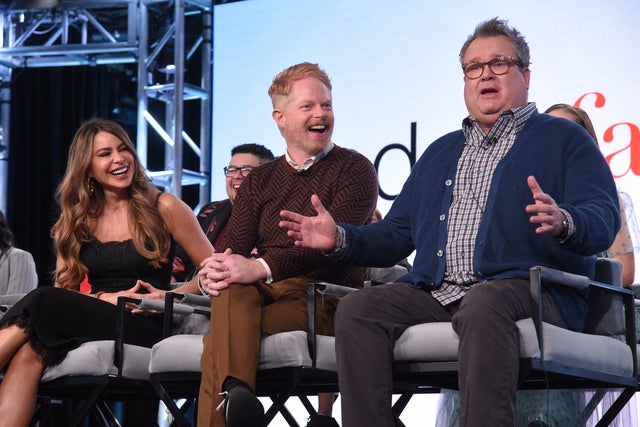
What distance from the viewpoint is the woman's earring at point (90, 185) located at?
13.0ft

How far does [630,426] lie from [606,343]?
1036 mm

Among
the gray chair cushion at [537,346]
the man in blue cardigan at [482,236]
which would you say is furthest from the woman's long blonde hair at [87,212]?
the gray chair cushion at [537,346]

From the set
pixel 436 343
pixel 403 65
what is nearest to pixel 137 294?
pixel 436 343

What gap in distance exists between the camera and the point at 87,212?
391cm

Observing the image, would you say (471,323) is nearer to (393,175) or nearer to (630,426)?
(630,426)

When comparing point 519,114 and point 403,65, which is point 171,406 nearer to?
point 519,114

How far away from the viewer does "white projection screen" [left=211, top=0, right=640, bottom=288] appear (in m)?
4.87

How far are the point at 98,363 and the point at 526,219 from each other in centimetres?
150

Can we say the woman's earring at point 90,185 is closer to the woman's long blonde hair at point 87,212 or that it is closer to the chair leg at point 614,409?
the woman's long blonde hair at point 87,212

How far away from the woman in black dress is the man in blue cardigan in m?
1.04

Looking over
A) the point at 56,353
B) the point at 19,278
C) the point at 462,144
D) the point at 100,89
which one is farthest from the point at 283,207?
the point at 100,89

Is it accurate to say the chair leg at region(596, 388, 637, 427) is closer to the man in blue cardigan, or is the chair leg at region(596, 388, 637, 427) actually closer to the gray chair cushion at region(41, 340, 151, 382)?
the man in blue cardigan

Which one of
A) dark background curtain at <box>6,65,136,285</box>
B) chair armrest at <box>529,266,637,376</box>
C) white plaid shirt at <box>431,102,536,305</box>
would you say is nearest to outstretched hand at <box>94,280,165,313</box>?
white plaid shirt at <box>431,102,536,305</box>

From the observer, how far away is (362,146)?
18.2ft
